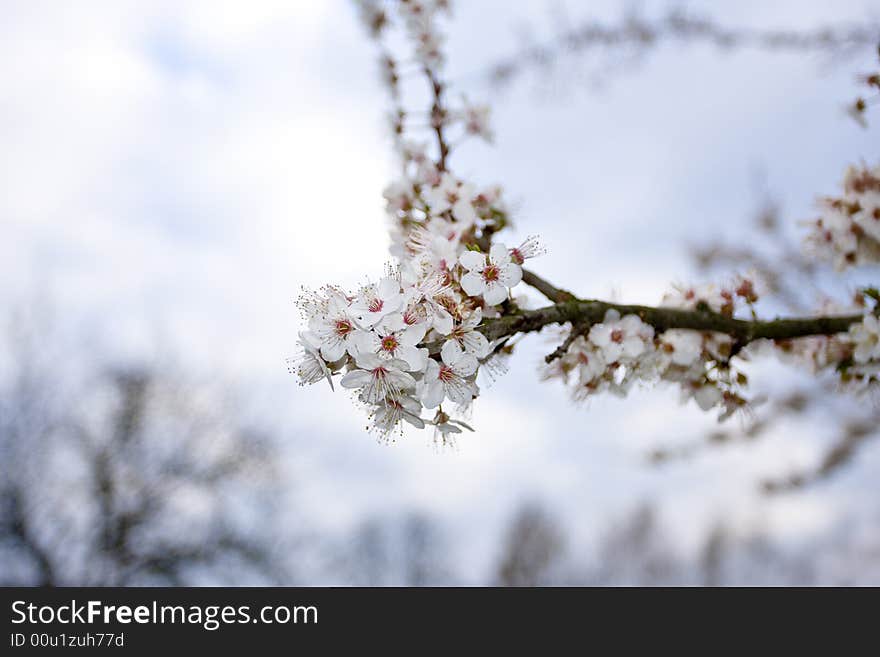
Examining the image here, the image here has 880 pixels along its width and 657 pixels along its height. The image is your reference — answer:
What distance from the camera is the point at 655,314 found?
160cm

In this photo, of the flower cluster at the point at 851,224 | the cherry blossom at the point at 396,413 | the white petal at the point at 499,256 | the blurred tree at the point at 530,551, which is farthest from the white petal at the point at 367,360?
the blurred tree at the point at 530,551

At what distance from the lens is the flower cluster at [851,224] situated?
2.08 meters

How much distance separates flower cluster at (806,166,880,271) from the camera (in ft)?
6.82

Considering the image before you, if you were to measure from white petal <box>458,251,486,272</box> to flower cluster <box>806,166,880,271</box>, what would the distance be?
133 cm

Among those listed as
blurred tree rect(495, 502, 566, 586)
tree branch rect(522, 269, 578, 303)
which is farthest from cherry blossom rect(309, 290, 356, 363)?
blurred tree rect(495, 502, 566, 586)

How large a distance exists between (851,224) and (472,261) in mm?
1381

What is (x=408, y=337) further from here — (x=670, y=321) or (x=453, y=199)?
(x=453, y=199)

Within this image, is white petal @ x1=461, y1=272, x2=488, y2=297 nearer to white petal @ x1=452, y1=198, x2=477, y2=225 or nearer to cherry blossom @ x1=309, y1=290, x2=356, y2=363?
cherry blossom @ x1=309, y1=290, x2=356, y2=363

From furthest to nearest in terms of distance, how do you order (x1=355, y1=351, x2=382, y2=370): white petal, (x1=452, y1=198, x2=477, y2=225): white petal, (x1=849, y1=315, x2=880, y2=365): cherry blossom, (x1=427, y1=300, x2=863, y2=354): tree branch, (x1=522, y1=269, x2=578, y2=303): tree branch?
(x1=452, y1=198, x2=477, y2=225): white petal → (x1=849, y1=315, x2=880, y2=365): cherry blossom → (x1=522, y1=269, x2=578, y2=303): tree branch → (x1=427, y1=300, x2=863, y2=354): tree branch → (x1=355, y1=351, x2=382, y2=370): white petal

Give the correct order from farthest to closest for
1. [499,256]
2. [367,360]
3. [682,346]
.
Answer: [682,346] < [499,256] < [367,360]

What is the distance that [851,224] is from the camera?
6.97ft

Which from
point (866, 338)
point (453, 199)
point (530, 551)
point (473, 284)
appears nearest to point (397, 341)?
point (473, 284)

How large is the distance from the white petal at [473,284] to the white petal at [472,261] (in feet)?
0.05
